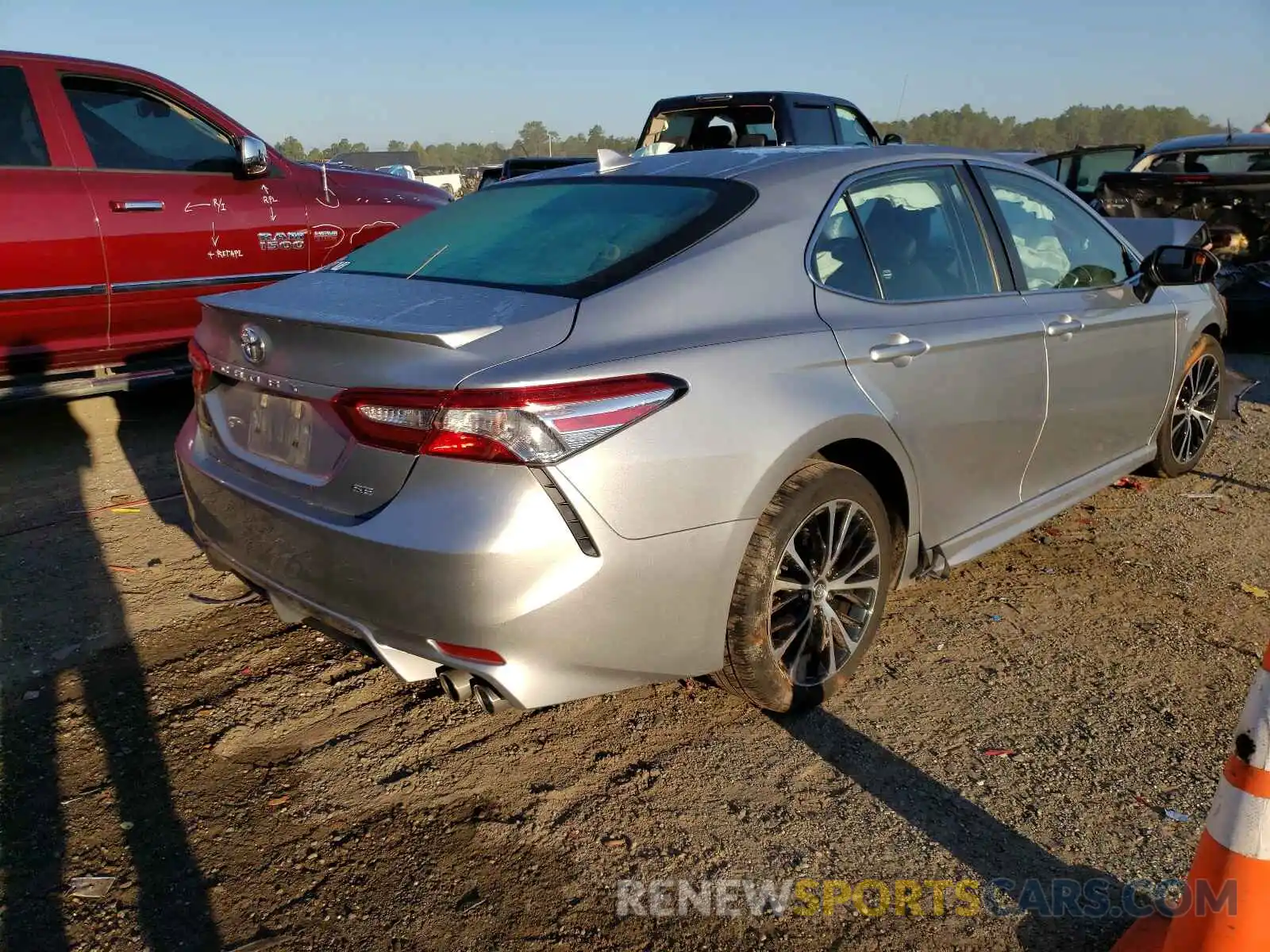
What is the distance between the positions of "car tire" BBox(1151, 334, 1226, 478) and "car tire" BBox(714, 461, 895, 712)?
240 cm

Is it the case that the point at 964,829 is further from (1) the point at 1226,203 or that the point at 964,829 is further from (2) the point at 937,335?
(1) the point at 1226,203

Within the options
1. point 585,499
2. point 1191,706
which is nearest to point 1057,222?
point 1191,706

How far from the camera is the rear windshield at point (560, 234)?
2.68m

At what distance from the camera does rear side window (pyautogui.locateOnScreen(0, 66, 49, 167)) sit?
522 cm

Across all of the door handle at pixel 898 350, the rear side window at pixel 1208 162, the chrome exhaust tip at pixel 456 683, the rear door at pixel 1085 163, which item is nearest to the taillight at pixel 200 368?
the chrome exhaust tip at pixel 456 683

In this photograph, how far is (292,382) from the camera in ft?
8.33

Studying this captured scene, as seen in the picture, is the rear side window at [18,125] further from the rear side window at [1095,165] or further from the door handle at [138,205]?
the rear side window at [1095,165]

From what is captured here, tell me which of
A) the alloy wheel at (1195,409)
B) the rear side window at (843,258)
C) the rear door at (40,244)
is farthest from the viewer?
the rear door at (40,244)

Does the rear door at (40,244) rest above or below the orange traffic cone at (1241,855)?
above

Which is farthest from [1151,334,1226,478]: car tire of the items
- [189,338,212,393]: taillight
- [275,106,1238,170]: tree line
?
[275,106,1238,170]: tree line

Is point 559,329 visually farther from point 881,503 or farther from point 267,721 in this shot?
point 267,721

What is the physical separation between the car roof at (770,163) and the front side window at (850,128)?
21.7 feet

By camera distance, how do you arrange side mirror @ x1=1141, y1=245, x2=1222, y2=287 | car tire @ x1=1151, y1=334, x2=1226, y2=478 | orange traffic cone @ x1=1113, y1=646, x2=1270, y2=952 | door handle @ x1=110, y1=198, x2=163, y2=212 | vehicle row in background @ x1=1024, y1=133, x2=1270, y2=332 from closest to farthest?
orange traffic cone @ x1=1113, y1=646, x2=1270, y2=952 < side mirror @ x1=1141, y1=245, x2=1222, y2=287 < car tire @ x1=1151, y1=334, x2=1226, y2=478 < door handle @ x1=110, y1=198, x2=163, y2=212 < vehicle row in background @ x1=1024, y1=133, x2=1270, y2=332

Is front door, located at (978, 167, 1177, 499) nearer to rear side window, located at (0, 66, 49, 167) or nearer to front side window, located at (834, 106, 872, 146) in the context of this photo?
rear side window, located at (0, 66, 49, 167)
